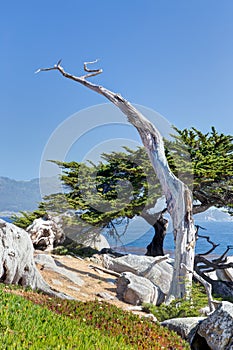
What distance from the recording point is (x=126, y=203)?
41.5ft

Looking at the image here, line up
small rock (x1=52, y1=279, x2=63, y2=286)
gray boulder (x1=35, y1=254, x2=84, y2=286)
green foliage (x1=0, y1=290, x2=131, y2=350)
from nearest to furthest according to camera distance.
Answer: green foliage (x1=0, y1=290, x2=131, y2=350), small rock (x1=52, y1=279, x2=63, y2=286), gray boulder (x1=35, y1=254, x2=84, y2=286)

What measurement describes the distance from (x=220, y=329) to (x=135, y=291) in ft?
12.6

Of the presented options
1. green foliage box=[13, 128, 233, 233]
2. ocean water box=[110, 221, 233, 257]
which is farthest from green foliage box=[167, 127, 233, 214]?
ocean water box=[110, 221, 233, 257]

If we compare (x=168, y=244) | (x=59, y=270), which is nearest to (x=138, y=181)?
(x=59, y=270)

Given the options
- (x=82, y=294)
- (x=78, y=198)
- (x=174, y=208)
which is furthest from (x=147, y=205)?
(x=82, y=294)

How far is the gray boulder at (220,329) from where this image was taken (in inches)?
178

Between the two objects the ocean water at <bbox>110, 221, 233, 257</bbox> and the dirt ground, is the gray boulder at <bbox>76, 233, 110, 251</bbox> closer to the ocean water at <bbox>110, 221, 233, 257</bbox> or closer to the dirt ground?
the ocean water at <bbox>110, 221, 233, 257</bbox>

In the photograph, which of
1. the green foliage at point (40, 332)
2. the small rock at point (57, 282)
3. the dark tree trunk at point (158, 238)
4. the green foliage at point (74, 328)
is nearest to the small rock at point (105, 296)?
the small rock at point (57, 282)

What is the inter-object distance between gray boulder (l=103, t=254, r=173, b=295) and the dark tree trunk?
346 cm

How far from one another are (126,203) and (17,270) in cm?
665

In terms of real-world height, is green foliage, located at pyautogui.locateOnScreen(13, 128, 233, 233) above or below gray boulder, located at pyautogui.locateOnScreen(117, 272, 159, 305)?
above

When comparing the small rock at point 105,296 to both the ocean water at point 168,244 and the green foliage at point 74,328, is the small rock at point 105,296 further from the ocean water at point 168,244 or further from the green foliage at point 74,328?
the ocean water at point 168,244

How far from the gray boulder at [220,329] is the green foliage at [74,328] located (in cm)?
53

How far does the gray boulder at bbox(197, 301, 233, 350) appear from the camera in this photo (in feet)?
14.8
